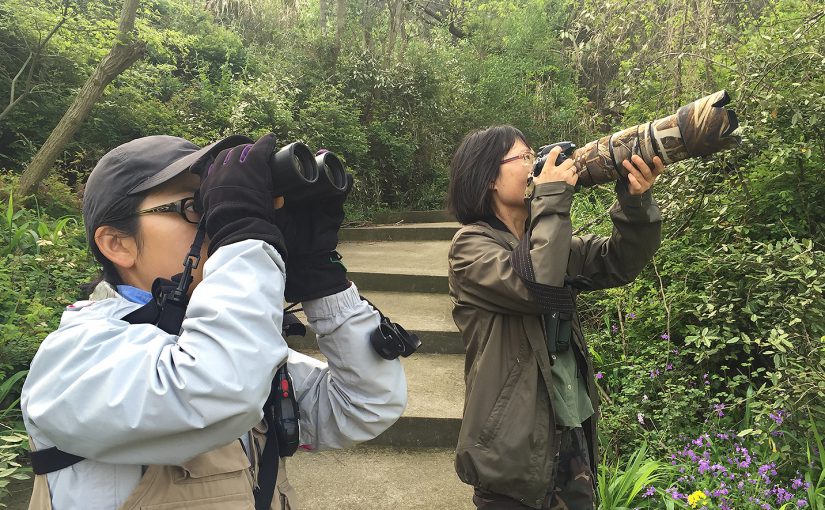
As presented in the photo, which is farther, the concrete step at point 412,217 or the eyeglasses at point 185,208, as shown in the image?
the concrete step at point 412,217

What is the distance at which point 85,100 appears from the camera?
4.87 meters

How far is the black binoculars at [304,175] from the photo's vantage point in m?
0.91

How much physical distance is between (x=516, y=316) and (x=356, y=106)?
6928 millimetres

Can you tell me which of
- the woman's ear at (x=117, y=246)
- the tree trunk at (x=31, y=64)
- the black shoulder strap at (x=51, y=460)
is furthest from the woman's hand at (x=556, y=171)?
the tree trunk at (x=31, y=64)

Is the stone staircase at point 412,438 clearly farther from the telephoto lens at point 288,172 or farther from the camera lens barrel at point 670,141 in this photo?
the telephoto lens at point 288,172

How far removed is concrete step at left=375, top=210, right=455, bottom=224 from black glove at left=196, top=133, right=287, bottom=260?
6.94m

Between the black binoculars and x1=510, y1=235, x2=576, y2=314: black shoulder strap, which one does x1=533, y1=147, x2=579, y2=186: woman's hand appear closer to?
x1=510, y1=235, x2=576, y2=314: black shoulder strap

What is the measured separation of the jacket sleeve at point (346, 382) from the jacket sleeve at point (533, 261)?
51cm

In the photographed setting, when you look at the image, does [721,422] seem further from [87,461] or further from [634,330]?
[87,461]

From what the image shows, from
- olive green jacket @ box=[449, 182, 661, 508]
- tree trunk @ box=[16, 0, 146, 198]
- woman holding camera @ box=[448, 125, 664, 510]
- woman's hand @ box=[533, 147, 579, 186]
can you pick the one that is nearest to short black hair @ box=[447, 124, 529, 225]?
woman holding camera @ box=[448, 125, 664, 510]

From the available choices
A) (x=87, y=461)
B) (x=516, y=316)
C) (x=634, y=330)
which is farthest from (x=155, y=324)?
(x=634, y=330)

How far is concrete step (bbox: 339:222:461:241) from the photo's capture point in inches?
269

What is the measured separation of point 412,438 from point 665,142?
7.34 ft

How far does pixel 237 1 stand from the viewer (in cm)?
1155
